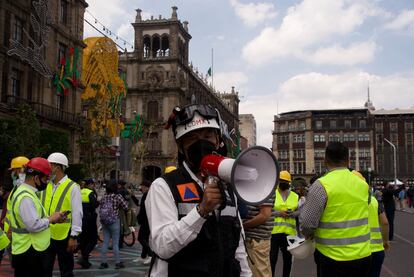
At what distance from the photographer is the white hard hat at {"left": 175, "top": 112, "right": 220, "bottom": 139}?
9.36ft

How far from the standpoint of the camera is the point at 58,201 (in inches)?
248

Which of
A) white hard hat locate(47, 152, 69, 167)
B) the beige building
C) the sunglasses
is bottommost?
white hard hat locate(47, 152, 69, 167)

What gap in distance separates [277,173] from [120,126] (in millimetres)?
41104

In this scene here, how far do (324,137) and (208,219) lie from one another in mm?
95759

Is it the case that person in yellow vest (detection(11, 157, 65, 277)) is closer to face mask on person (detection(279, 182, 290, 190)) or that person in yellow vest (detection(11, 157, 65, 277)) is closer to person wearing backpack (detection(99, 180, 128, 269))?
face mask on person (detection(279, 182, 290, 190))

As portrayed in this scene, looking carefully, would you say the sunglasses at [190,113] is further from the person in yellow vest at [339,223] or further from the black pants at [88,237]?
the black pants at [88,237]

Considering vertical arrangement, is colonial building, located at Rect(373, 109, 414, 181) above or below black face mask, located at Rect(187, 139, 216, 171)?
above

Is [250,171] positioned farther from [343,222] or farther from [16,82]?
[16,82]

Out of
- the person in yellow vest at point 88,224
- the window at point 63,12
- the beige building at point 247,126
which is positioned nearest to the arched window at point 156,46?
the window at point 63,12

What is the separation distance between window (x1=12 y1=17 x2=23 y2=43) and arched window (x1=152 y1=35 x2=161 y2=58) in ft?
105

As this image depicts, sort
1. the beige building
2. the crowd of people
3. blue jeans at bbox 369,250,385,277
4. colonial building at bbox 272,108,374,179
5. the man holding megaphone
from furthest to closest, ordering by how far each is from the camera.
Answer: the beige building → colonial building at bbox 272,108,374,179 → blue jeans at bbox 369,250,385,277 → the crowd of people → the man holding megaphone

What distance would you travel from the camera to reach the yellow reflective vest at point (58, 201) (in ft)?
20.6

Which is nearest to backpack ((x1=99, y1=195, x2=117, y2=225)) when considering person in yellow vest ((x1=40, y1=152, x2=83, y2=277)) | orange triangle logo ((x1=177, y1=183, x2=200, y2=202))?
person in yellow vest ((x1=40, y1=152, x2=83, y2=277))

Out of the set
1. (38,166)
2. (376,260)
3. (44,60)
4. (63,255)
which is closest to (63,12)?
(44,60)
